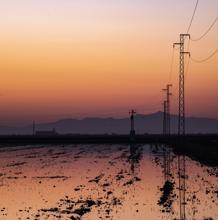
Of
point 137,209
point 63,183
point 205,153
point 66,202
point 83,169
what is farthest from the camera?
point 205,153

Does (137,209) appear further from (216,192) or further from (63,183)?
(63,183)

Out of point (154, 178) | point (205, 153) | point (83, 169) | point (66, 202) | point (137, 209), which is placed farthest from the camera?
point (205, 153)

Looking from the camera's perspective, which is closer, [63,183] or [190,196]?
[190,196]

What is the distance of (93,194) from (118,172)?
17.0 meters

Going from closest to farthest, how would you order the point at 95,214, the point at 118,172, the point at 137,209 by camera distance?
1. the point at 95,214
2. the point at 137,209
3. the point at 118,172

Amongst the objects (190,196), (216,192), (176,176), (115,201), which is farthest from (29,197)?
(176,176)

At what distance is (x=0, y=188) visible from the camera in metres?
36.8

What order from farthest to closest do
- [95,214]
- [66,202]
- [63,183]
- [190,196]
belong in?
1. [63,183]
2. [190,196]
3. [66,202]
4. [95,214]

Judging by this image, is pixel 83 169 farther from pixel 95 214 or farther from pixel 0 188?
pixel 95 214

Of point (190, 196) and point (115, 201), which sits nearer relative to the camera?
point (115, 201)

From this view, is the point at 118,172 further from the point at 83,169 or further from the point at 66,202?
the point at 66,202

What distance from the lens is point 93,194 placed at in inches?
1309

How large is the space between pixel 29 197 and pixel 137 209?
811 centimetres

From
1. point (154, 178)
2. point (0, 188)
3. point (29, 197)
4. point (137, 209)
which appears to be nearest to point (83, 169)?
point (154, 178)
